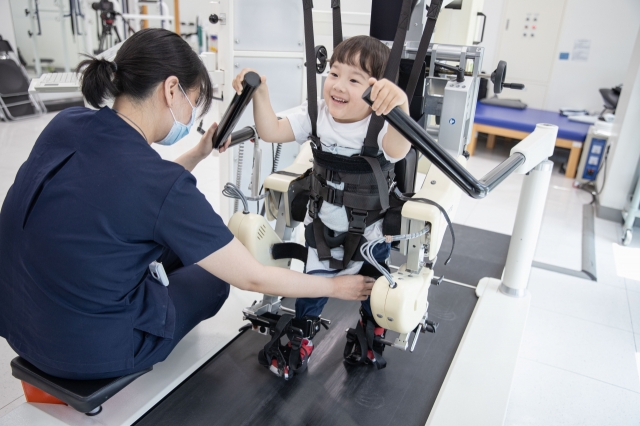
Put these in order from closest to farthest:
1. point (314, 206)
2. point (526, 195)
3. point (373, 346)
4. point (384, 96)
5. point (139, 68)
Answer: point (384, 96) → point (139, 68) → point (314, 206) → point (373, 346) → point (526, 195)

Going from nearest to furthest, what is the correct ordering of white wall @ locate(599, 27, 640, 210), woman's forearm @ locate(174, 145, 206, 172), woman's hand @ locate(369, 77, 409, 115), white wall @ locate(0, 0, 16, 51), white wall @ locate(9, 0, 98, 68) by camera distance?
woman's hand @ locate(369, 77, 409, 115)
woman's forearm @ locate(174, 145, 206, 172)
white wall @ locate(599, 27, 640, 210)
white wall @ locate(0, 0, 16, 51)
white wall @ locate(9, 0, 98, 68)

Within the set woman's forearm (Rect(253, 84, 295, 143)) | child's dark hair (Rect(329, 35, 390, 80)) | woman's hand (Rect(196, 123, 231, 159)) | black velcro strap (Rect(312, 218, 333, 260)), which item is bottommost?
black velcro strap (Rect(312, 218, 333, 260))

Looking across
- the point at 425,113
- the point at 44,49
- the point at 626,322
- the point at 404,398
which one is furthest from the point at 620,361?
the point at 44,49

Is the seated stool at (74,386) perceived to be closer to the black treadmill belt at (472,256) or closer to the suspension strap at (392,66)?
the suspension strap at (392,66)

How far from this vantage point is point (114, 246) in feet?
3.97

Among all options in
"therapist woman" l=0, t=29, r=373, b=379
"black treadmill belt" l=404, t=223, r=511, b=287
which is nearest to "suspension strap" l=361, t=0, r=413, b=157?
"therapist woman" l=0, t=29, r=373, b=379

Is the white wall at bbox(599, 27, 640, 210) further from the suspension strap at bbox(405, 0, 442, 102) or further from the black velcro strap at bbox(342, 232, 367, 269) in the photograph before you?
the black velcro strap at bbox(342, 232, 367, 269)

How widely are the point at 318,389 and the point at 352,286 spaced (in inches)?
17.1

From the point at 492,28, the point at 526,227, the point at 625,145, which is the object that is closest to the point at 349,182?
the point at 526,227

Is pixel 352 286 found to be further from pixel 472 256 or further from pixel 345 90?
pixel 472 256

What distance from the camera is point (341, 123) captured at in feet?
5.19

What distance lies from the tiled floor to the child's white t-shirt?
0.89 m

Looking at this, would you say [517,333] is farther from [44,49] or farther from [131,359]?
[44,49]

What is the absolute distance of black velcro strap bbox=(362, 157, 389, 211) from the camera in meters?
1.48
